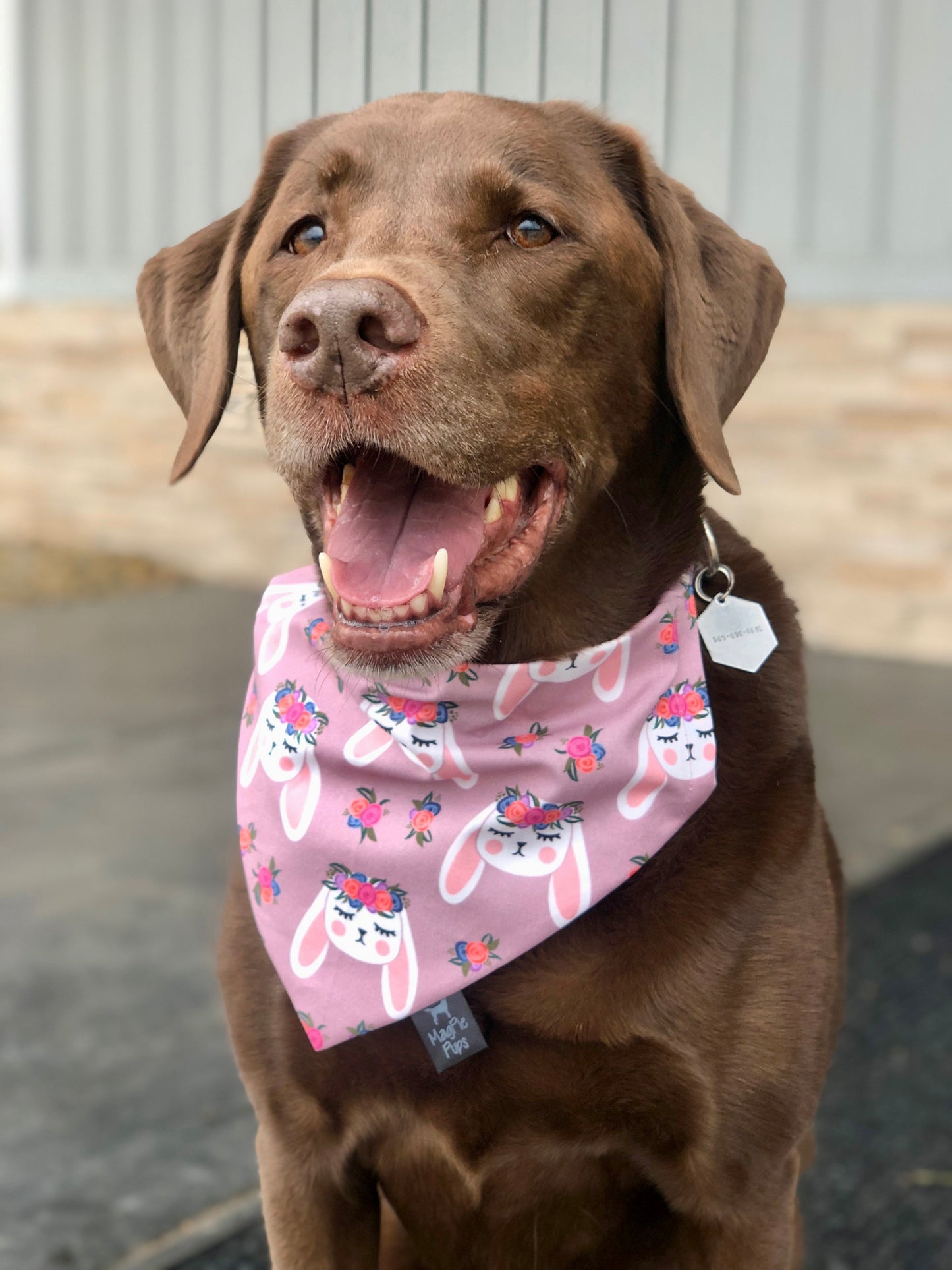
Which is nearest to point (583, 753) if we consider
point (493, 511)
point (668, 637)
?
point (668, 637)

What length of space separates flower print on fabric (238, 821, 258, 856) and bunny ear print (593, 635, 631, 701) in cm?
46

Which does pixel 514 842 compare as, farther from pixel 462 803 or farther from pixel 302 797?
pixel 302 797

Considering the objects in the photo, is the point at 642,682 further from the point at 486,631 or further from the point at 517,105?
the point at 517,105

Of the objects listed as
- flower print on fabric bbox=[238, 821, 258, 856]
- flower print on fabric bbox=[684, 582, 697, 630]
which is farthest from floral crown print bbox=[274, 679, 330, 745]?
flower print on fabric bbox=[684, 582, 697, 630]

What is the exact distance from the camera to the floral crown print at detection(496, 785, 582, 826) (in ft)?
5.48

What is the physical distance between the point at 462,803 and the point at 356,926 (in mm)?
195

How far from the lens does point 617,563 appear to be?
1.76m

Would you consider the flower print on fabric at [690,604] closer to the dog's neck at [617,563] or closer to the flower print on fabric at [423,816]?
the dog's neck at [617,563]

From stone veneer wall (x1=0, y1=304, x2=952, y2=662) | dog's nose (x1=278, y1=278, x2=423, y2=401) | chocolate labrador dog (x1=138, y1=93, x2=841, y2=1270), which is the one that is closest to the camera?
dog's nose (x1=278, y1=278, x2=423, y2=401)

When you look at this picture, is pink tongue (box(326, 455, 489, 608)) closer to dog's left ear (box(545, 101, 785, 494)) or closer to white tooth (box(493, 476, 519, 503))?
white tooth (box(493, 476, 519, 503))

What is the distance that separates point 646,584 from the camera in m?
1.77

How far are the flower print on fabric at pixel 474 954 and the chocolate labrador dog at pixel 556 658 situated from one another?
3 centimetres

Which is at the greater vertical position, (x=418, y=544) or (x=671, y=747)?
(x=418, y=544)

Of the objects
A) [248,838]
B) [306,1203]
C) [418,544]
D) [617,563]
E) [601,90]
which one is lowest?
[306,1203]
